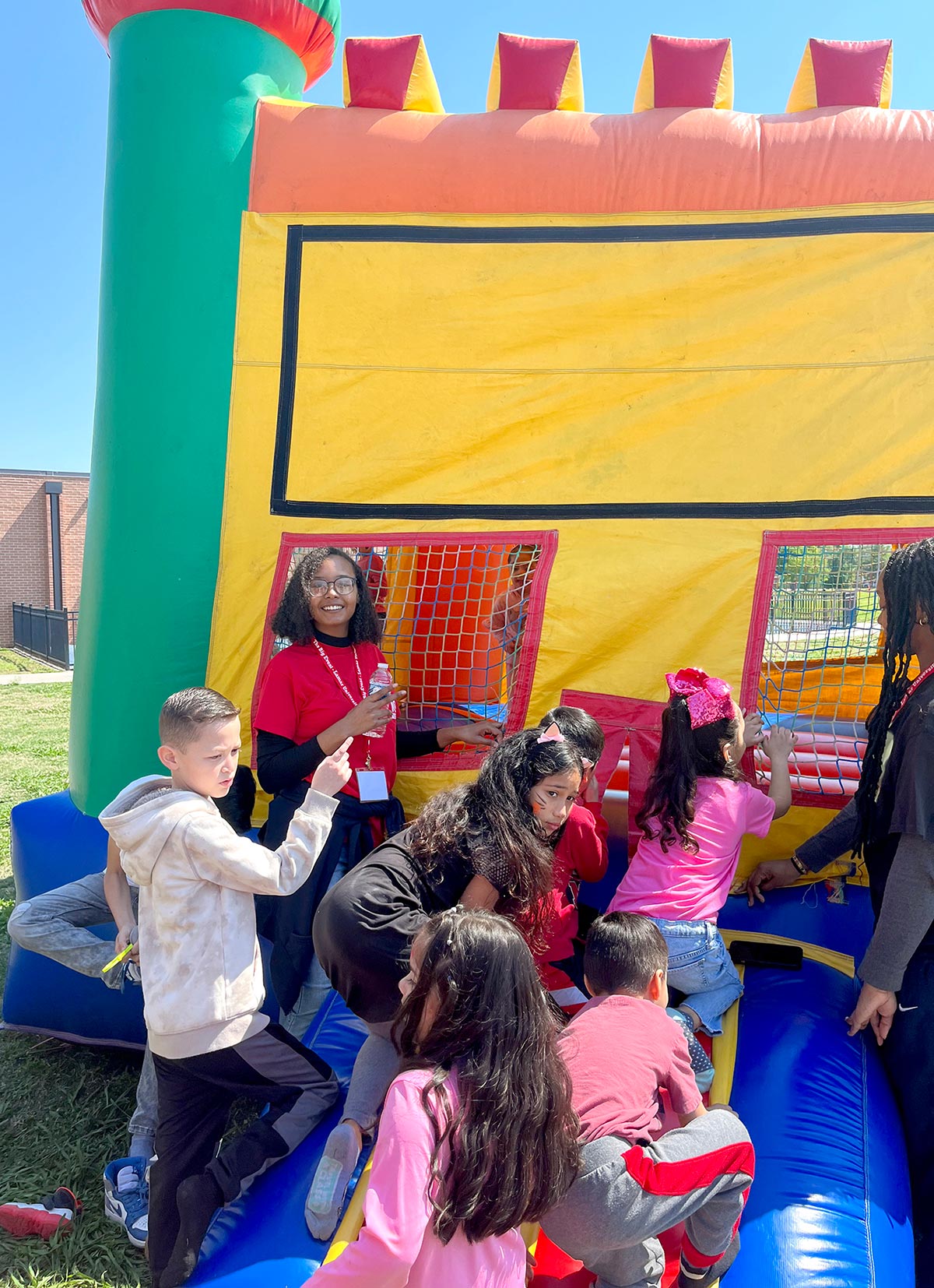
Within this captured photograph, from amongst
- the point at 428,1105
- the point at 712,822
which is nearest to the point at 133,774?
the point at 712,822

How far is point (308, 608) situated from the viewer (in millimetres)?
3225

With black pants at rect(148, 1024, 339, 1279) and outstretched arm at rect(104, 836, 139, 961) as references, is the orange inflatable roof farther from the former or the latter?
black pants at rect(148, 1024, 339, 1279)

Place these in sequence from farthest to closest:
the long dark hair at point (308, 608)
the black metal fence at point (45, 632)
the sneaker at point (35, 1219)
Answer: the black metal fence at point (45, 632) < the long dark hair at point (308, 608) < the sneaker at point (35, 1219)

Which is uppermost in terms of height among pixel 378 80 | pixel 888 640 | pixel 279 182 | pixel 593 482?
pixel 378 80

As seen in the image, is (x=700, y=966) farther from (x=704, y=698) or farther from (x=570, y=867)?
(x=704, y=698)

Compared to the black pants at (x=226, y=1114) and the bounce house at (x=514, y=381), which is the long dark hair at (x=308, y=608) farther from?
the black pants at (x=226, y=1114)

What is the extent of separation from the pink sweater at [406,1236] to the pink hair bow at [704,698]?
1460 millimetres

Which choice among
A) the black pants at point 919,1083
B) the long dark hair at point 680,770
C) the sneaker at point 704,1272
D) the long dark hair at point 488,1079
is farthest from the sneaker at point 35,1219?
the black pants at point 919,1083

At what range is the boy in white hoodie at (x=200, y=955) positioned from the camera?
2180 mm

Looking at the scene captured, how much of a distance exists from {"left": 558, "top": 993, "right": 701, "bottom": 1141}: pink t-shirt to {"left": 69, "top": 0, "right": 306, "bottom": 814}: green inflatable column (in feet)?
7.22

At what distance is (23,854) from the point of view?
3.67 meters

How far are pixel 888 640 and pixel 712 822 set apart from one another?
0.69 m

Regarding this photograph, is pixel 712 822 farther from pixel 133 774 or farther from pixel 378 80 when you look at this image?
pixel 378 80

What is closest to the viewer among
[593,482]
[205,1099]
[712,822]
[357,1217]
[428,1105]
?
[428,1105]
